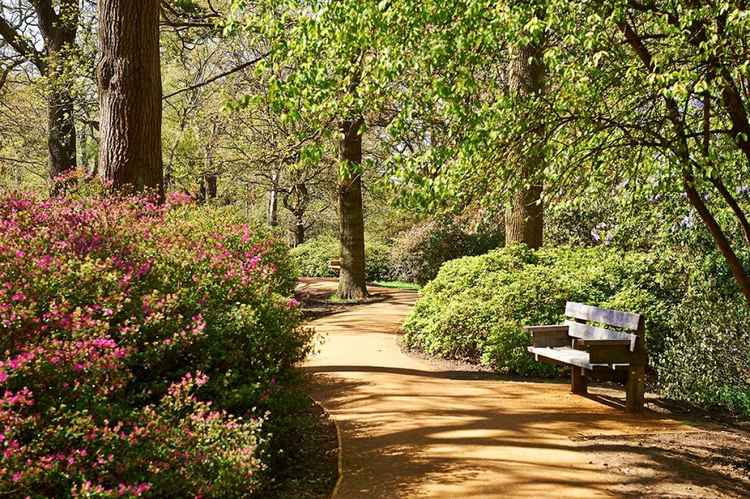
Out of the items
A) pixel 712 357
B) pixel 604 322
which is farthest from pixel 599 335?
pixel 712 357

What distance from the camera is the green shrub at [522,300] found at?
9.31 m

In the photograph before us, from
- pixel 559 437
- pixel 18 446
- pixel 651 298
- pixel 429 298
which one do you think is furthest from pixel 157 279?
Answer: pixel 429 298

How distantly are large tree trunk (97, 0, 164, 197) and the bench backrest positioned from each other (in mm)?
5091

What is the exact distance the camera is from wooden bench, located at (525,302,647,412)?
718cm

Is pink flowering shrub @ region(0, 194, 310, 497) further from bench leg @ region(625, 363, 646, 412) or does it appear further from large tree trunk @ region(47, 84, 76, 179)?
large tree trunk @ region(47, 84, 76, 179)

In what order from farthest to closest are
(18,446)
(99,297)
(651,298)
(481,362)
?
(481,362), (651,298), (99,297), (18,446)

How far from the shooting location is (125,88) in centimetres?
785

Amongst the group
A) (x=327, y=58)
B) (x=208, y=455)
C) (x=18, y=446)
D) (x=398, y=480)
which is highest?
(x=327, y=58)

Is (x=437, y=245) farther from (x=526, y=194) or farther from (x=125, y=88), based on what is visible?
(x=125, y=88)

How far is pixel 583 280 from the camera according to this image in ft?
32.7

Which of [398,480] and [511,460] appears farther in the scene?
[511,460]

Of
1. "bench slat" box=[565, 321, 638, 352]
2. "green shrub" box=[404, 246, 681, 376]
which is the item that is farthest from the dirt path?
"green shrub" box=[404, 246, 681, 376]

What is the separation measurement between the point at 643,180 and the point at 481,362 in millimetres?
3578

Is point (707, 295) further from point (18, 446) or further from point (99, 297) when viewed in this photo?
point (18, 446)
